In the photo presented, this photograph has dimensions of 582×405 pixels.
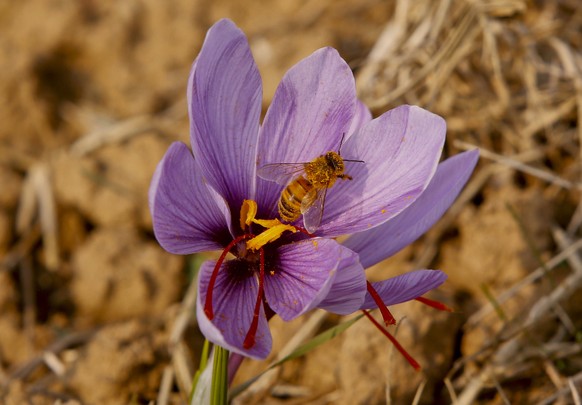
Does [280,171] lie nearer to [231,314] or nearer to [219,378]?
[231,314]

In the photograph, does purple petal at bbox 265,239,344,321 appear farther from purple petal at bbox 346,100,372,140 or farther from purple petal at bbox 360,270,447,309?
purple petal at bbox 346,100,372,140

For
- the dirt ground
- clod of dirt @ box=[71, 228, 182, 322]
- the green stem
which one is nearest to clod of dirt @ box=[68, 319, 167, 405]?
the dirt ground

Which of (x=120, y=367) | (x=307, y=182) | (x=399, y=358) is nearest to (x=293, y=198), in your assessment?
(x=307, y=182)

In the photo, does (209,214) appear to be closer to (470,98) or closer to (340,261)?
(340,261)

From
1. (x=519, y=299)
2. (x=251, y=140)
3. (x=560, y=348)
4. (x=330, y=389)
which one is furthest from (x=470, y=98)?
(x=251, y=140)

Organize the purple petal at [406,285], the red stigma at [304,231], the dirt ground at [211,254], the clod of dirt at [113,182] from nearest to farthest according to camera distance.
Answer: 1. the purple petal at [406,285]
2. the red stigma at [304,231]
3. the dirt ground at [211,254]
4. the clod of dirt at [113,182]

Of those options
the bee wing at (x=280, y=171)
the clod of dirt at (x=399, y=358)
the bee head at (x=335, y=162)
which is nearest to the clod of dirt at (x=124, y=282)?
the clod of dirt at (x=399, y=358)

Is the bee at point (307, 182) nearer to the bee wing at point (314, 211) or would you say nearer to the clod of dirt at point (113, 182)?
the bee wing at point (314, 211)
